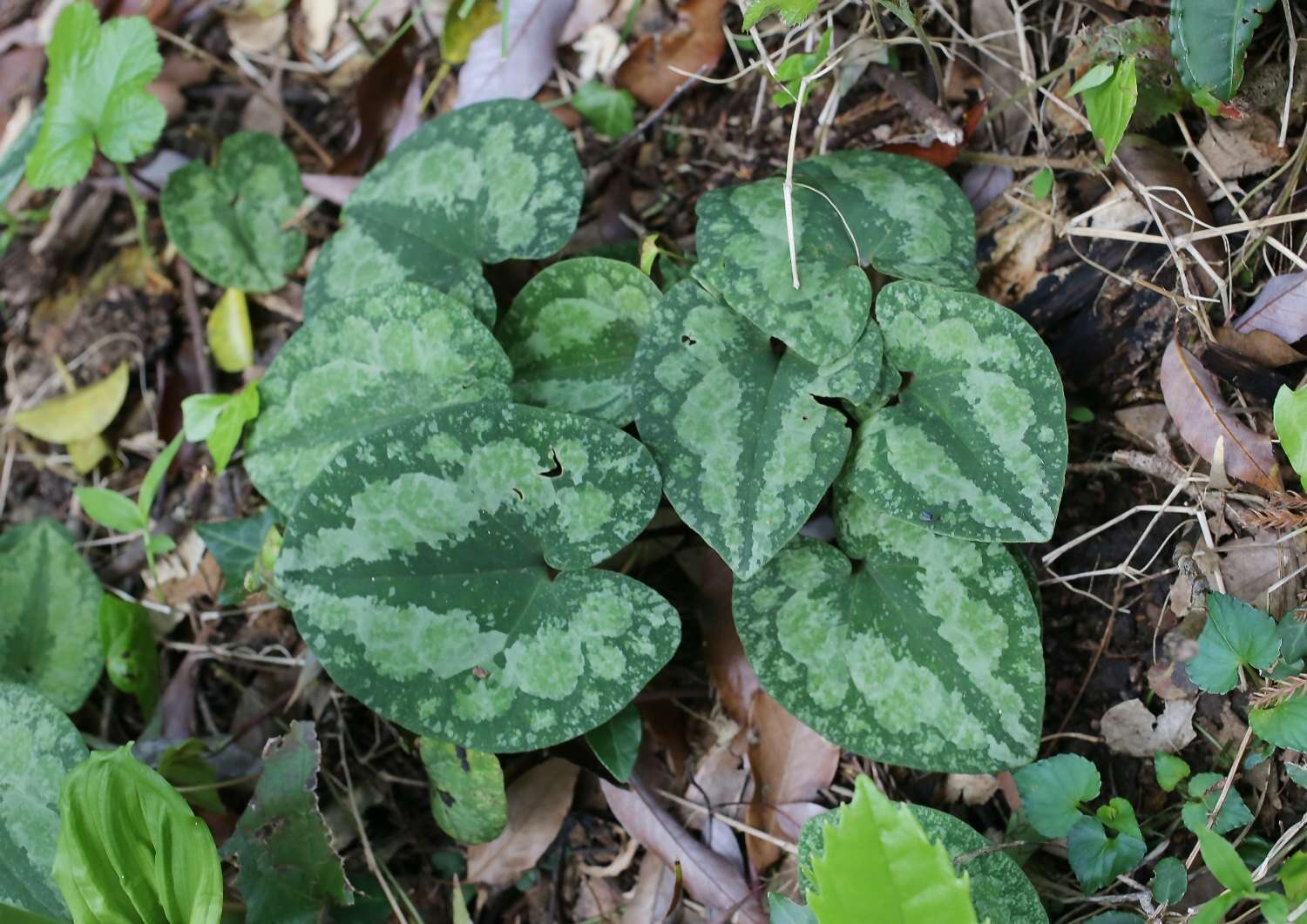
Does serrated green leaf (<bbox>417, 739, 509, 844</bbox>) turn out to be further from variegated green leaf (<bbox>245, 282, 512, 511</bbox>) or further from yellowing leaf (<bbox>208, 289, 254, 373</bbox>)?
yellowing leaf (<bbox>208, 289, 254, 373</bbox>)

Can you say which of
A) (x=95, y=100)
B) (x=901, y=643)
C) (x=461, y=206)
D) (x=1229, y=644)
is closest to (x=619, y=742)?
(x=901, y=643)

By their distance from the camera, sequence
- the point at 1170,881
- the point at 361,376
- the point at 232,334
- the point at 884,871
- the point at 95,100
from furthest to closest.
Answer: the point at 232,334, the point at 95,100, the point at 361,376, the point at 1170,881, the point at 884,871

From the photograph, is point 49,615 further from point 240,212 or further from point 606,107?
point 606,107

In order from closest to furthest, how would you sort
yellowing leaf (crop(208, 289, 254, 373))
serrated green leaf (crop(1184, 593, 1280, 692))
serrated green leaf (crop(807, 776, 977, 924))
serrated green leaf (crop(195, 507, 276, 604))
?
serrated green leaf (crop(807, 776, 977, 924)) < serrated green leaf (crop(1184, 593, 1280, 692)) < serrated green leaf (crop(195, 507, 276, 604)) < yellowing leaf (crop(208, 289, 254, 373))

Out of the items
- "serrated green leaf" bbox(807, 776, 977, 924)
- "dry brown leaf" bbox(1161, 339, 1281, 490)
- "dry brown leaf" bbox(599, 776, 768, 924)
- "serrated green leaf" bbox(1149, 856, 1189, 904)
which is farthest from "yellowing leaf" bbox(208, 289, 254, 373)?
"serrated green leaf" bbox(1149, 856, 1189, 904)

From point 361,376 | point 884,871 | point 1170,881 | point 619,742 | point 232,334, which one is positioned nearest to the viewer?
point 884,871

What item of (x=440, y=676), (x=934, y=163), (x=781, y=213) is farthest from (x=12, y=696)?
(x=934, y=163)
